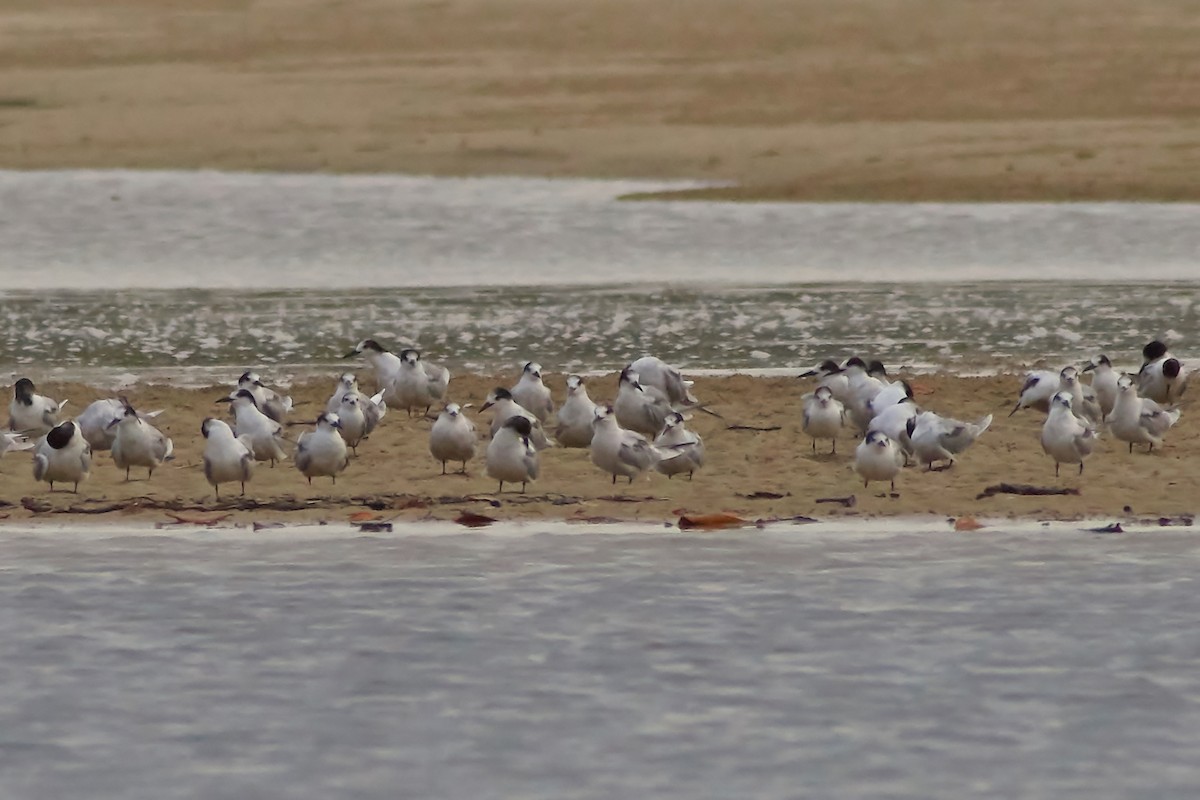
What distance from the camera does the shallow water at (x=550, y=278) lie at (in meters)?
19.6

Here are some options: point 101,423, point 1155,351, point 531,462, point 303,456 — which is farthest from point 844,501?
point 101,423

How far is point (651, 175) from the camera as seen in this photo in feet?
113

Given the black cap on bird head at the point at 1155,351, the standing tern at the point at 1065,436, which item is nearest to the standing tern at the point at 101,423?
the standing tern at the point at 1065,436

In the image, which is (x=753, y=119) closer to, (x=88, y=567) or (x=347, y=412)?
(x=347, y=412)

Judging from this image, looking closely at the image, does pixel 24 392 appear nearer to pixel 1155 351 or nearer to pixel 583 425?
pixel 583 425

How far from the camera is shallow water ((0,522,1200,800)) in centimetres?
856

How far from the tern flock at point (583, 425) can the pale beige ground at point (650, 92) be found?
51.3ft

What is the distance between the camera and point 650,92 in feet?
137

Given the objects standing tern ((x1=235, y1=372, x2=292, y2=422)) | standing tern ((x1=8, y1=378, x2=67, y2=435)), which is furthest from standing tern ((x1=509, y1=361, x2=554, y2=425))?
standing tern ((x1=8, y1=378, x2=67, y2=435))

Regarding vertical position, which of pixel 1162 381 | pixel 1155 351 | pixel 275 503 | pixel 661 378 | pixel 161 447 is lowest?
pixel 275 503

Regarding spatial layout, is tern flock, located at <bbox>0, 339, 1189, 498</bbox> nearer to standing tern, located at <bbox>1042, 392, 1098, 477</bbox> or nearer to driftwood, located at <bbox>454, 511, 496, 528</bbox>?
standing tern, located at <bbox>1042, 392, 1098, 477</bbox>

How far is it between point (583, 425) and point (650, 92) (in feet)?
90.6

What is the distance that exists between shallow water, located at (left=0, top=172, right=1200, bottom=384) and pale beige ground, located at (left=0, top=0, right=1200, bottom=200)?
1977mm

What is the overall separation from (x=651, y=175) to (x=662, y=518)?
21811 mm
